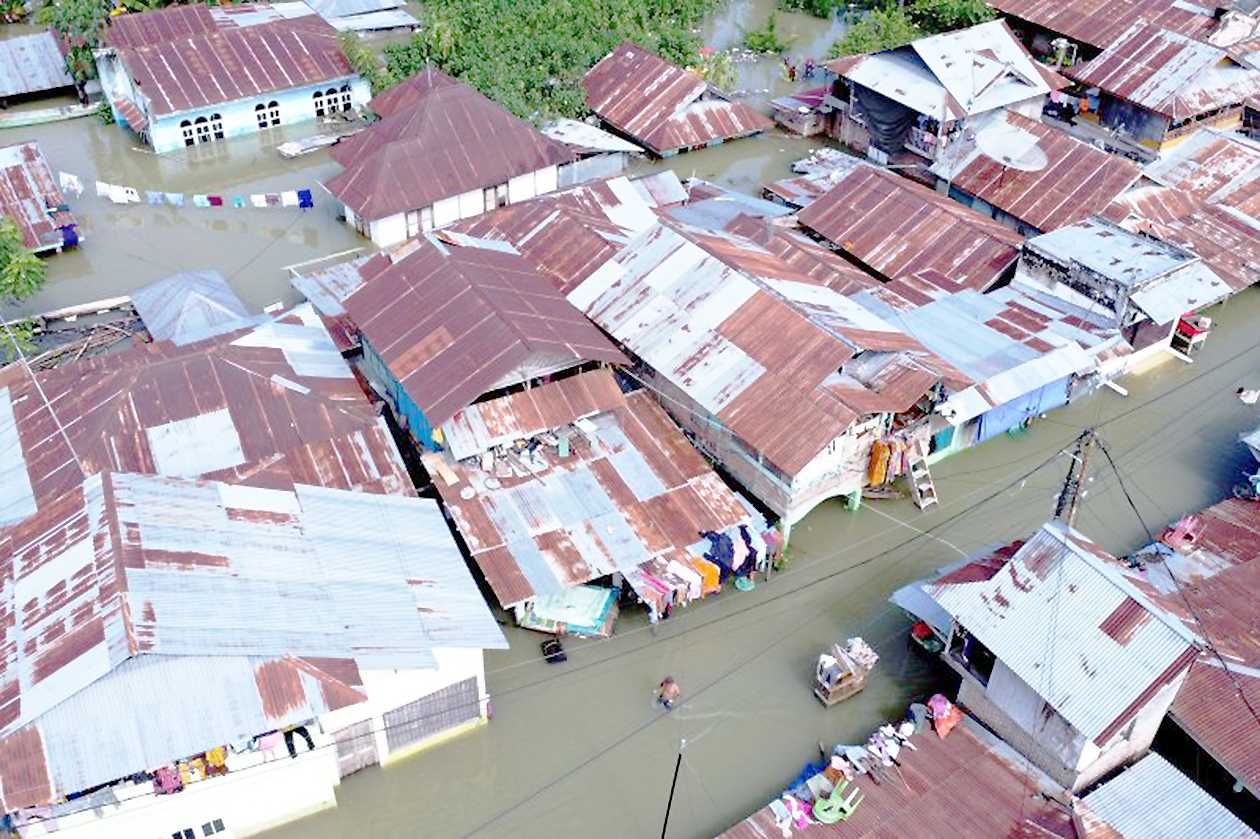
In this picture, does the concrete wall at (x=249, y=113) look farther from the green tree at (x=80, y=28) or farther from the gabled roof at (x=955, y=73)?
the gabled roof at (x=955, y=73)

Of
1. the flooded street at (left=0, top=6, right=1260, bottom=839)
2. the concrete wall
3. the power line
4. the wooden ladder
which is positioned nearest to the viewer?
→ the power line

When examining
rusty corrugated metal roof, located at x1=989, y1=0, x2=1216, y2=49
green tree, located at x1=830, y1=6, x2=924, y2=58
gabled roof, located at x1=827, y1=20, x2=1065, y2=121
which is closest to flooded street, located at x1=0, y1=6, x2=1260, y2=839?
gabled roof, located at x1=827, y1=20, x2=1065, y2=121

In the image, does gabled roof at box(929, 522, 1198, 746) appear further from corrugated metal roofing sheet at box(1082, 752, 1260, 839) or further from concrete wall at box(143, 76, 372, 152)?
concrete wall at box(143, 76, 372, 152)

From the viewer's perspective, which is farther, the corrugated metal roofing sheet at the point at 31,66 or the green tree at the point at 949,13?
the green tree at the point at 949,13

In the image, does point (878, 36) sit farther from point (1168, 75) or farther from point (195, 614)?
point (195, 614)

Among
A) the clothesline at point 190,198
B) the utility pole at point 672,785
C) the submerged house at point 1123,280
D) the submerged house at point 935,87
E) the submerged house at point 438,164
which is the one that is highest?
the clothesline at point 190,198

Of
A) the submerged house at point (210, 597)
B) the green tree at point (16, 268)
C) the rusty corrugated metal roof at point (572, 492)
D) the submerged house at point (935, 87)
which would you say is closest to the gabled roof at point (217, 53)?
the green tree at point (16, 268)
